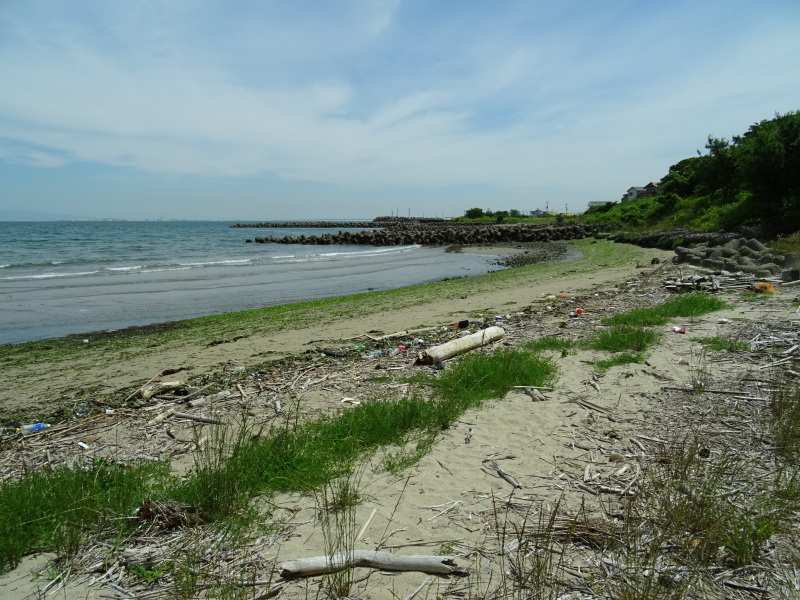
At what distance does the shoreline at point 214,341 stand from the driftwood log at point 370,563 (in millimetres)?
5659

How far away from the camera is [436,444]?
5.12 metres

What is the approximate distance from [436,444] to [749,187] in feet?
99.6

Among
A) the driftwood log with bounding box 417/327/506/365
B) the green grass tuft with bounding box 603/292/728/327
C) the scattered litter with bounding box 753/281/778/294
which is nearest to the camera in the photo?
the driftwood log with bounding box 417/327/506/365

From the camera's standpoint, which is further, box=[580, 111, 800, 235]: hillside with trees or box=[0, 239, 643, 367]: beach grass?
box=[580, 111, 800, 235]: hillside with trees

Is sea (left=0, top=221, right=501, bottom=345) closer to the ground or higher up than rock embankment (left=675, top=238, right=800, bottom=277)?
closer to the ground

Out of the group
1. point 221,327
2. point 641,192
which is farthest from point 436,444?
point 641,192

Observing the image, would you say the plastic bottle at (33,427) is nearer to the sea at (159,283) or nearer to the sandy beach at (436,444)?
the sandy beach at (436,444)

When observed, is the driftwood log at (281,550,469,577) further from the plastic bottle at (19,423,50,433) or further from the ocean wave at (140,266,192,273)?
the ocean wave at (140,266,192,273)

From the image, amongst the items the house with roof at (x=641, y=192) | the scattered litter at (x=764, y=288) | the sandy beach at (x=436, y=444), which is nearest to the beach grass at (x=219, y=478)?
the sandy beach at (x=436, y=444)

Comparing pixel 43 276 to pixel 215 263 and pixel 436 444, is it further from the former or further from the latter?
pixel 436 444

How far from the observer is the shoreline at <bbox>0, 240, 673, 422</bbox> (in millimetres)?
8344

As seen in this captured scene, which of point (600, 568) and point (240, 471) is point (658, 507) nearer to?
point (600, 568)

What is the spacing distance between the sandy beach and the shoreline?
95 mm

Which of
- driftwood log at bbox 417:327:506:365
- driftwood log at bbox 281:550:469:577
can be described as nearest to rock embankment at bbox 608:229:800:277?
driftwood log at bbox 417:327:506:365
